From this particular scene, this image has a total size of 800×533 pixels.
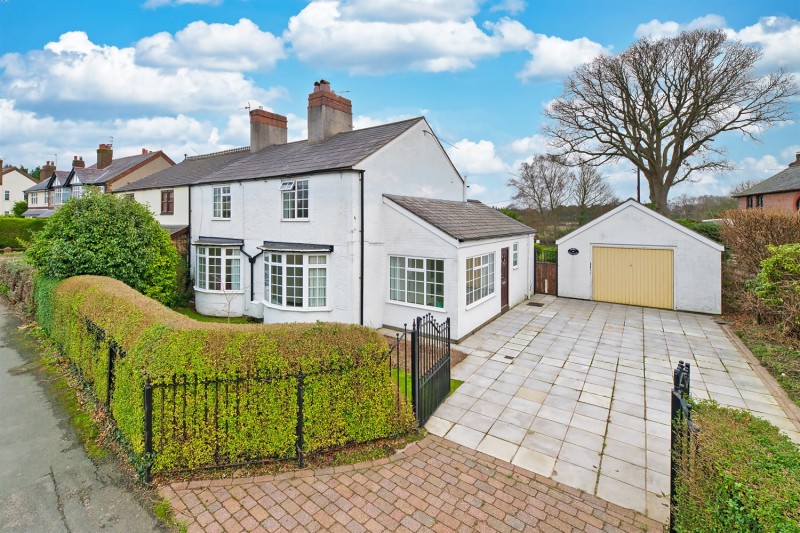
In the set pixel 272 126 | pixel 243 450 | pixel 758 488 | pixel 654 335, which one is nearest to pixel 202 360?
pixel 243 450

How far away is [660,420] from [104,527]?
869cm

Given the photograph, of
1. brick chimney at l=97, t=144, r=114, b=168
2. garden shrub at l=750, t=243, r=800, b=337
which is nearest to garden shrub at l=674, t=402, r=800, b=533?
garden shrub at l=750, t=243, r=800, b=337

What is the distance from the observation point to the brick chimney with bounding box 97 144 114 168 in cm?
3975

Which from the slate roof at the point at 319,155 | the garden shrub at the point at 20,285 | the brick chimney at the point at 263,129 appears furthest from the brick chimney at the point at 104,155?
the slate roof at the point at 319,155

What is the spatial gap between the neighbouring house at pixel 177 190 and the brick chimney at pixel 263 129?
1292mm

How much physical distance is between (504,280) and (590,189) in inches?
1144

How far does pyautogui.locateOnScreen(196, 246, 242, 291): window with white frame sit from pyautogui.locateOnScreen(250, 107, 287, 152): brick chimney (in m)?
7.59

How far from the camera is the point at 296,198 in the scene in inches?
546

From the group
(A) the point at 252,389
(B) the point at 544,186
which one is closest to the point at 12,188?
(B) the point at 544,186

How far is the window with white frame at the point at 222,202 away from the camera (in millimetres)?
16625

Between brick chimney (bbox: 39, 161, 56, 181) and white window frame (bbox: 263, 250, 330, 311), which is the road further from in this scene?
brick chimney (bbox: 39, 161, 56, 181)

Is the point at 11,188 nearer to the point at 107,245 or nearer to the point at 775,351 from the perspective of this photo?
the point at 107,245

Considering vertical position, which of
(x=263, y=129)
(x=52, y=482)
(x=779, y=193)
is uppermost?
(x=263, y=129)

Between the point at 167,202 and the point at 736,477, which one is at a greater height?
the point at 167,202
